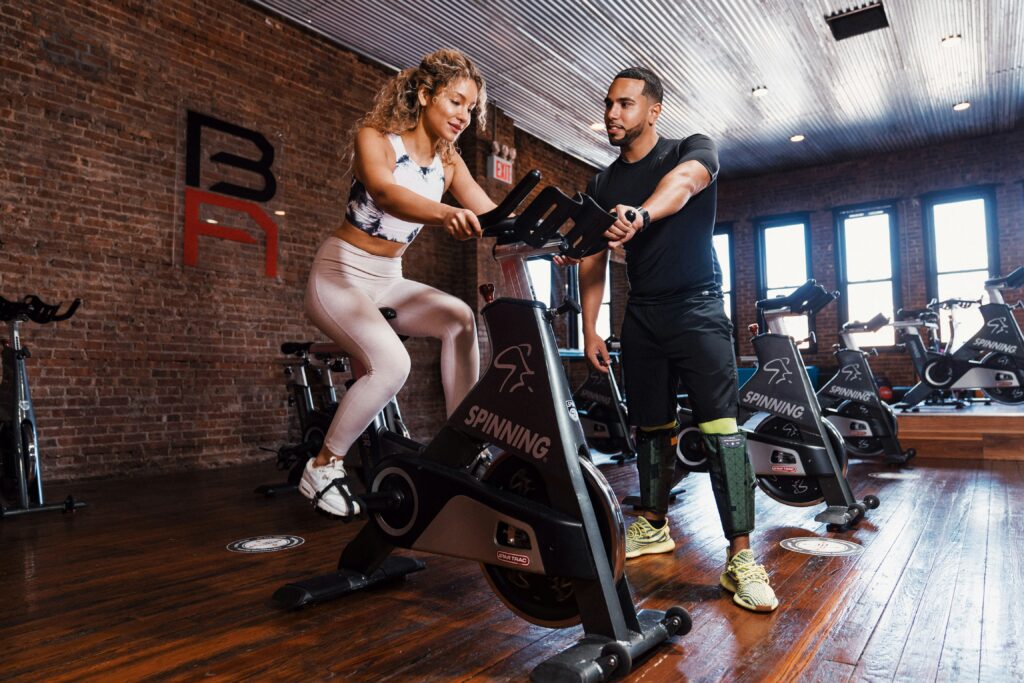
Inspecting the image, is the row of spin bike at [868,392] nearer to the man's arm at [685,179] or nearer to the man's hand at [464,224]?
the man's arm at [685,179]

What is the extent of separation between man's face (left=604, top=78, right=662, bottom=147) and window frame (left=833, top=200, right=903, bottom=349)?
910cm

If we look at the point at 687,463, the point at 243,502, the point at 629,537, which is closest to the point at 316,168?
the point at 243,502

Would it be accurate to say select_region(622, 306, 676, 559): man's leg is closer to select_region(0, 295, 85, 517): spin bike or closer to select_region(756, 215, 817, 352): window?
select_region(0, 295, 85, 517): spin bike

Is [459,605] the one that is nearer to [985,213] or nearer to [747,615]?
[747,615]

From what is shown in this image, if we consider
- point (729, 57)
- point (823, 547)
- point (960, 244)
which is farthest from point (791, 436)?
point (960, 244)

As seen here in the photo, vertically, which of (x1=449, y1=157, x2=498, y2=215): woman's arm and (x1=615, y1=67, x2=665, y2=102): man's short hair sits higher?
(x1=615, y1=67, x2=665, y2=102): man's short hair

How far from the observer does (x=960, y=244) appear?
9.76m

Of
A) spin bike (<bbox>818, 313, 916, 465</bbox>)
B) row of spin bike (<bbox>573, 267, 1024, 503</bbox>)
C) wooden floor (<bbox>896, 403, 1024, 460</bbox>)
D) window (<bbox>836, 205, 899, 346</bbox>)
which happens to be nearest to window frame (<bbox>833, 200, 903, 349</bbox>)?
window (<bbox>836, 205, 899, 346</bbox>)

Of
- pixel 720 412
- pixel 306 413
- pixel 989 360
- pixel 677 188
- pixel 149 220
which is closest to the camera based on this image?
pixel 677 188

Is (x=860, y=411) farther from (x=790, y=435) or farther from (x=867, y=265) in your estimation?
(x=867, y=265)

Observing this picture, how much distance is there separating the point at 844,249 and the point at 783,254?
0.90 m

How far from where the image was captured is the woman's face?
196 centimetres

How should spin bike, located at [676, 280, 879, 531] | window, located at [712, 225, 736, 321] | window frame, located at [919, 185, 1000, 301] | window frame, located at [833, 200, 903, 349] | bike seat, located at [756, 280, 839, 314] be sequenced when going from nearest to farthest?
spin bike, located at [676, 280, 879, 531], bike seat, located at [756, 280, 839, 314], window frame, located at [919, 185, 1000, 301], window frame, located at [833, 200, 903, 349], window, located at [712, 225, 736, 321]

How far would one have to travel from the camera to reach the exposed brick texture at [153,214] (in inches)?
180
